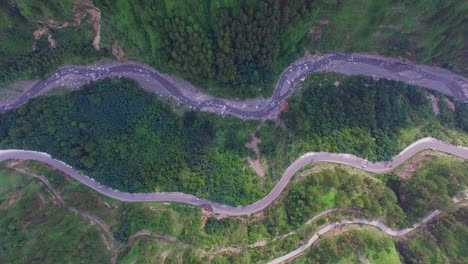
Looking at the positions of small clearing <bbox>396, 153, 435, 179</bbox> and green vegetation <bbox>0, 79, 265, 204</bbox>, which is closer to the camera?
green vegetation <bbox>0, 79, 265, 204</bbox>

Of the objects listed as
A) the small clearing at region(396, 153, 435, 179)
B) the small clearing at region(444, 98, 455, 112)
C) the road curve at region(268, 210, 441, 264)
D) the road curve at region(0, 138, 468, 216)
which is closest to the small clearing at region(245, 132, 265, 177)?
the road curve at region(0, 138, 468, 216)

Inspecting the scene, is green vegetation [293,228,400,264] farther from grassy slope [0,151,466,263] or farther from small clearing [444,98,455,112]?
small clearing [444,98,455,112]

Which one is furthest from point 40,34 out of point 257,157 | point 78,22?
point 257,157

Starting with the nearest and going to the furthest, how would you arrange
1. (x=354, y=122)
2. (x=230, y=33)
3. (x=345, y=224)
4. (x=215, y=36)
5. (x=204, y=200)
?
(x=230, y=33)
(x=215, y=36)
(x=345, y=224)
(x=204, y=200)
(x=354, y=122)

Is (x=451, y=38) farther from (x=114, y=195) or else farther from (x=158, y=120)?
(x=114, y=195)

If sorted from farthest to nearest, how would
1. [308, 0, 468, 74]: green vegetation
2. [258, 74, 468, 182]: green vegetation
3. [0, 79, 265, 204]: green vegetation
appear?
[258, 74, 468, 182]: green vegetation < [0, 79, 265, 204]: green vegetation < [308, 0, 468, 74]: green vegetation

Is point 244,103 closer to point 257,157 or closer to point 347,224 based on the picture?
point 257,157
